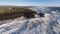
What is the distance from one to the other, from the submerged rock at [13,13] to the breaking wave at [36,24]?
0.06 metres

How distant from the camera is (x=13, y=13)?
154cm

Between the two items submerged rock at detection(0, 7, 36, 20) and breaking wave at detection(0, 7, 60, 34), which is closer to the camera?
breaking wave at detection(0, 7, 60, 34)

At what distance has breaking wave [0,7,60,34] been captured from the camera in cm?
140

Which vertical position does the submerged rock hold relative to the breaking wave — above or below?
above

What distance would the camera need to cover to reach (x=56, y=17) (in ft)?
5.07

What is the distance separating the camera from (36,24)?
1.50 metres

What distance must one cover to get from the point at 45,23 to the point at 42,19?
0.27 feet

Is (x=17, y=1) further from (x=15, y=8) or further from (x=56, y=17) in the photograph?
(x=56, y=17)

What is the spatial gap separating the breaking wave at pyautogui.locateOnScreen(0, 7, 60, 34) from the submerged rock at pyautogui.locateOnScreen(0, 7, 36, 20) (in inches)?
2.5

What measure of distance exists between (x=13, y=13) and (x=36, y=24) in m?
0.38

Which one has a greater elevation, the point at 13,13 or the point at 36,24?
the point at 13,13

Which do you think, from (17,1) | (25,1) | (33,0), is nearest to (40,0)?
(33,0)

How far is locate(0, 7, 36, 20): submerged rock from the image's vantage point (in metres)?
1.52

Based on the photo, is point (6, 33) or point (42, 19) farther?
point (42, 19)
